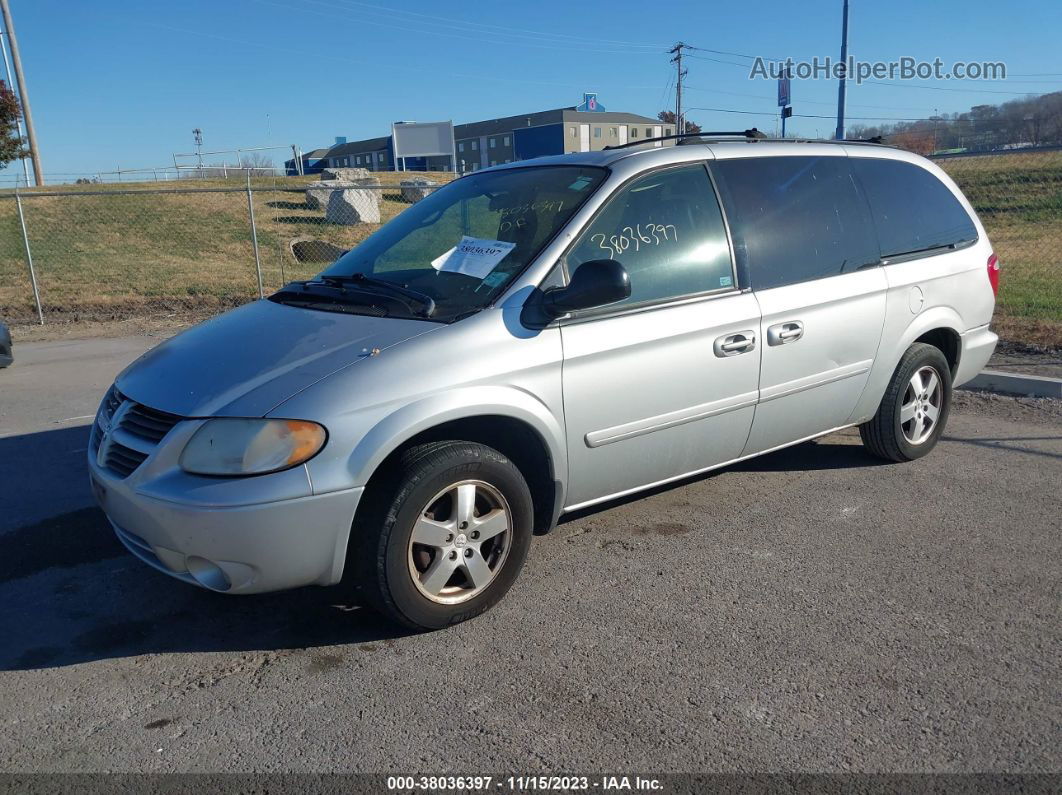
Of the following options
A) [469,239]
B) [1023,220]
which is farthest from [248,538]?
[1023,220]

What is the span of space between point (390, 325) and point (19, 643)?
6.28ft

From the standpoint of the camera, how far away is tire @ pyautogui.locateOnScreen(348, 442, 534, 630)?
3156 millimetres

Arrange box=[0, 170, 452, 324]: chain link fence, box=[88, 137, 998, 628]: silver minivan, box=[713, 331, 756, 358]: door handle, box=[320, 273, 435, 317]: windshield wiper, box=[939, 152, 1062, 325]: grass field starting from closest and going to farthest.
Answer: box=[88, 137, 998, 628]: silver minivan → box=[320, 273, 435, 317]: windshield wiper → box=[713, 331, 756, 358]: door handle → box=[939, 152, 1062, 325]: grass field → box=[0, 170, 452, 324]: chain link fence

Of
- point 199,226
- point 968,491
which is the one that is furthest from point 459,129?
point 968,491

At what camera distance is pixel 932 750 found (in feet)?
8.59

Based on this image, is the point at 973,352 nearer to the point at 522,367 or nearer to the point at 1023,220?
the point at 522,367

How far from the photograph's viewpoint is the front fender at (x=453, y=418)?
3090mm

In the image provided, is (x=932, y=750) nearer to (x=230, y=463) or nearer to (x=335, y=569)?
(x=335, y=569)

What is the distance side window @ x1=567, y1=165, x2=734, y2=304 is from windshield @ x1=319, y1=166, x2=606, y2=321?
16 centimetres

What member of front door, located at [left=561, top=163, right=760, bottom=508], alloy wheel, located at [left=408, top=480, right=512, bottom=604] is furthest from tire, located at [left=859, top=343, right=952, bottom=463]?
alloy wheel, located at [left=408, top=480, right=512, bottom=604]

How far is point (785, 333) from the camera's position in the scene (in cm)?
429

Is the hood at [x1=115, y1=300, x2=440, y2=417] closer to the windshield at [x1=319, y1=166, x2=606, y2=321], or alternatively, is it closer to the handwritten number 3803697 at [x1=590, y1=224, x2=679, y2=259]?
the windshield at [x1=319, y1=166, x2=606, y2=321]

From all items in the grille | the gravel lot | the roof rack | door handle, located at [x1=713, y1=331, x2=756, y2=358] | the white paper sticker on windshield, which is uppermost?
the roof rack

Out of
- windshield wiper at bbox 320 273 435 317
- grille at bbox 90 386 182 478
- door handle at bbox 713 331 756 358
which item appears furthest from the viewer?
Answer: door handle at bbox 713 331 756 358
